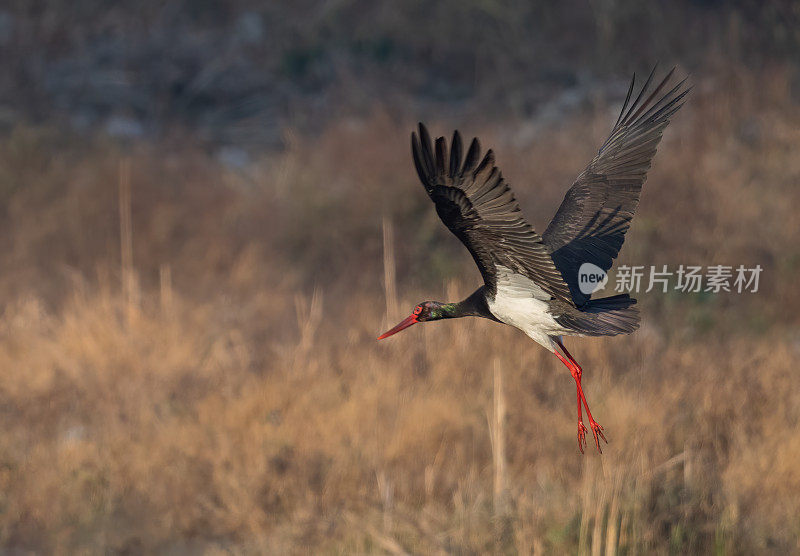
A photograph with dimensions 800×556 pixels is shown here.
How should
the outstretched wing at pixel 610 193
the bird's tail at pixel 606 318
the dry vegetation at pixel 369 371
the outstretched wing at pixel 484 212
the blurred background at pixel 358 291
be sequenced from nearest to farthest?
the outstretched wing at pixel 484 212, the bird's tail at pixel 606 318, the outstretched wing at pixel 610 193, the dry vegetation at pixel 369 371, the blurred background at pixel 358 291

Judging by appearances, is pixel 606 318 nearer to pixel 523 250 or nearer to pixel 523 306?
pixel 523 306

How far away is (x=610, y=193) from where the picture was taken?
4.03 m

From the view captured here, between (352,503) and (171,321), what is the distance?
8.50 ft

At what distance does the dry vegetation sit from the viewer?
5486 mm

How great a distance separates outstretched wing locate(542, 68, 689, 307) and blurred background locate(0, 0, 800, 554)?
623 mm

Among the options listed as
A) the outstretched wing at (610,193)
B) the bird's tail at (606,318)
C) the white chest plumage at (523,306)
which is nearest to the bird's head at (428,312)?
the white chest plumage at (523,306)

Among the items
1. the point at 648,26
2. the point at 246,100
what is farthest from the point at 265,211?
the point at 648,26

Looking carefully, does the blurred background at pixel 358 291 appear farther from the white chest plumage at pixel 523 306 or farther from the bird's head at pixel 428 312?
the white chest plumage at pixel 523 306

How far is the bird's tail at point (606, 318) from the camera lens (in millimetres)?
3127

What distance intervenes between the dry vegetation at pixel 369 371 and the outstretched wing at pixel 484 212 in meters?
0.83

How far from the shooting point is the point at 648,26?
14.7 m

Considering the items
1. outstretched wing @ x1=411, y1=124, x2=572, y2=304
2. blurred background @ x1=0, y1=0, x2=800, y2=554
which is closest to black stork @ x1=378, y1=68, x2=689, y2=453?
outstretched wing @ x1=411, y1=124, x2=572, y2=304

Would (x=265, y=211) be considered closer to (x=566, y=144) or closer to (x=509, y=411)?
(x=566, y=144)

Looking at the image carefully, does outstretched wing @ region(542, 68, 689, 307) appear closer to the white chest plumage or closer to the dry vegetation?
the white chest plumage
